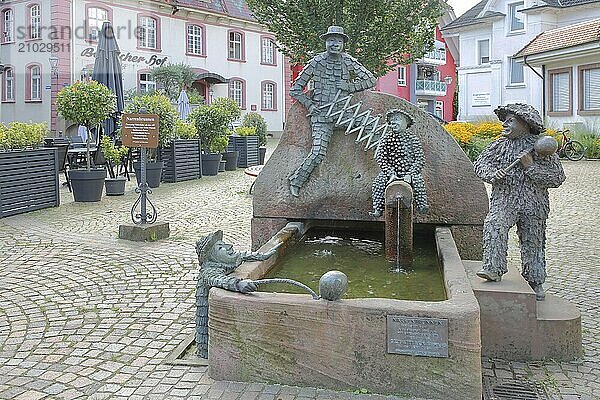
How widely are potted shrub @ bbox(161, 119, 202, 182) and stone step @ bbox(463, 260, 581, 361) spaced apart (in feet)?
43.5

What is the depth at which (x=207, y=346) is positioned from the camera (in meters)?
4.85

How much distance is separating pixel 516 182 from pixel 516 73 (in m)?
30.5

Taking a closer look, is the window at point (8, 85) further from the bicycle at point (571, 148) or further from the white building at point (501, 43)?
the bicycle at point (571, 148)

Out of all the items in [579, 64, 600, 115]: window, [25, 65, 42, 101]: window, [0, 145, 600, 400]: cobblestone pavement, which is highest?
[25, 65, 42, 101]: window

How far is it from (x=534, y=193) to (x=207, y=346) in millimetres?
2603

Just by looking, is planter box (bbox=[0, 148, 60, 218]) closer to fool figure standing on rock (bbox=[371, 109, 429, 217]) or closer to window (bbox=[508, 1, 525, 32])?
fool figure standing on rock (bbox=[371, 109, 429, 217])

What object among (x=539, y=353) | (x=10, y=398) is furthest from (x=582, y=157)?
(x=10, y=398)

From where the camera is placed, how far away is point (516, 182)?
5.23 metres

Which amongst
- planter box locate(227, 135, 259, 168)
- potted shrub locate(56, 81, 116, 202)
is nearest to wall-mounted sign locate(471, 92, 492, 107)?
planter box locate(227, 135, 259, 168)

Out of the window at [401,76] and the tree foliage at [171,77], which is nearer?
the tree foliage at [171,77]

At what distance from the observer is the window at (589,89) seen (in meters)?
25.1

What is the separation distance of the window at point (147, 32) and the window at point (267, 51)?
7.65 meters

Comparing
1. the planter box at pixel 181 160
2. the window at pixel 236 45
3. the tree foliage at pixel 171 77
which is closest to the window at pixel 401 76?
the window at pixel 236 45

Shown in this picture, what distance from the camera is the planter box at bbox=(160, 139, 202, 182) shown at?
17828mm
